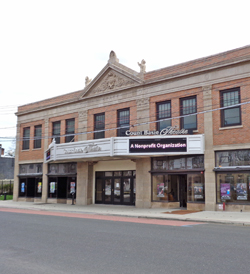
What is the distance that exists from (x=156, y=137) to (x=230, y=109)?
4753mm

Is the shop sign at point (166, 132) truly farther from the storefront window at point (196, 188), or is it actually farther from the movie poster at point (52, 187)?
the movie poster at point (52, 187)

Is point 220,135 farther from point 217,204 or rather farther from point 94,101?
point 94,101

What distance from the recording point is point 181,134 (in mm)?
21234

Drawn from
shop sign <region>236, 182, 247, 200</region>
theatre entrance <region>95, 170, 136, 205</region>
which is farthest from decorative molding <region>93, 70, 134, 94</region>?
shop sign <region>236, 182, 247, 200</region>

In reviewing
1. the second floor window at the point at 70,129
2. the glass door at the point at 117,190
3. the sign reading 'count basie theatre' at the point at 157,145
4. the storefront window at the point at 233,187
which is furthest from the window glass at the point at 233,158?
the second floor window at the point at 70,129

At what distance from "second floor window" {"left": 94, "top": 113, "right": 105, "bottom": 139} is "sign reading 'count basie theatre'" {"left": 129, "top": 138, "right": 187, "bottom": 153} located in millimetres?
5250

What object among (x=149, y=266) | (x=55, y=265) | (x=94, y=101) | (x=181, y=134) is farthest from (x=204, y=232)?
(x=94, y=101)

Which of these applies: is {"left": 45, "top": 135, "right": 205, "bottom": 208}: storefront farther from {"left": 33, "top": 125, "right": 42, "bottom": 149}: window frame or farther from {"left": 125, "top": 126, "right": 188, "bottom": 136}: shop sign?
{"left": 33, "top": 125, "right": 42, "bottom": 149}: window frame

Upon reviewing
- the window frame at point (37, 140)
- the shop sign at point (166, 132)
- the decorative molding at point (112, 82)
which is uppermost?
the decorative molding at point (112, 82)

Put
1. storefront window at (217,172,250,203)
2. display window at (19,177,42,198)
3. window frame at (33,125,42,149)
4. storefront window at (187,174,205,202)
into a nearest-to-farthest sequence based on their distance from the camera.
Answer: storefront window at (217,172,250,203) < storefront window at (187,174,205,202) < display window at (19,177,42,198) < window frame at (33,125,42,149)

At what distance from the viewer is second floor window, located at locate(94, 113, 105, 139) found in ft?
85.9

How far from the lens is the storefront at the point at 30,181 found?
30719 millimetres

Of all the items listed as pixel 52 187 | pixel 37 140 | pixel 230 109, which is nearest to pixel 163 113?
pixel 230 109

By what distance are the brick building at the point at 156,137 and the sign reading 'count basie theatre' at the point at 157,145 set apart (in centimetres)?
6
